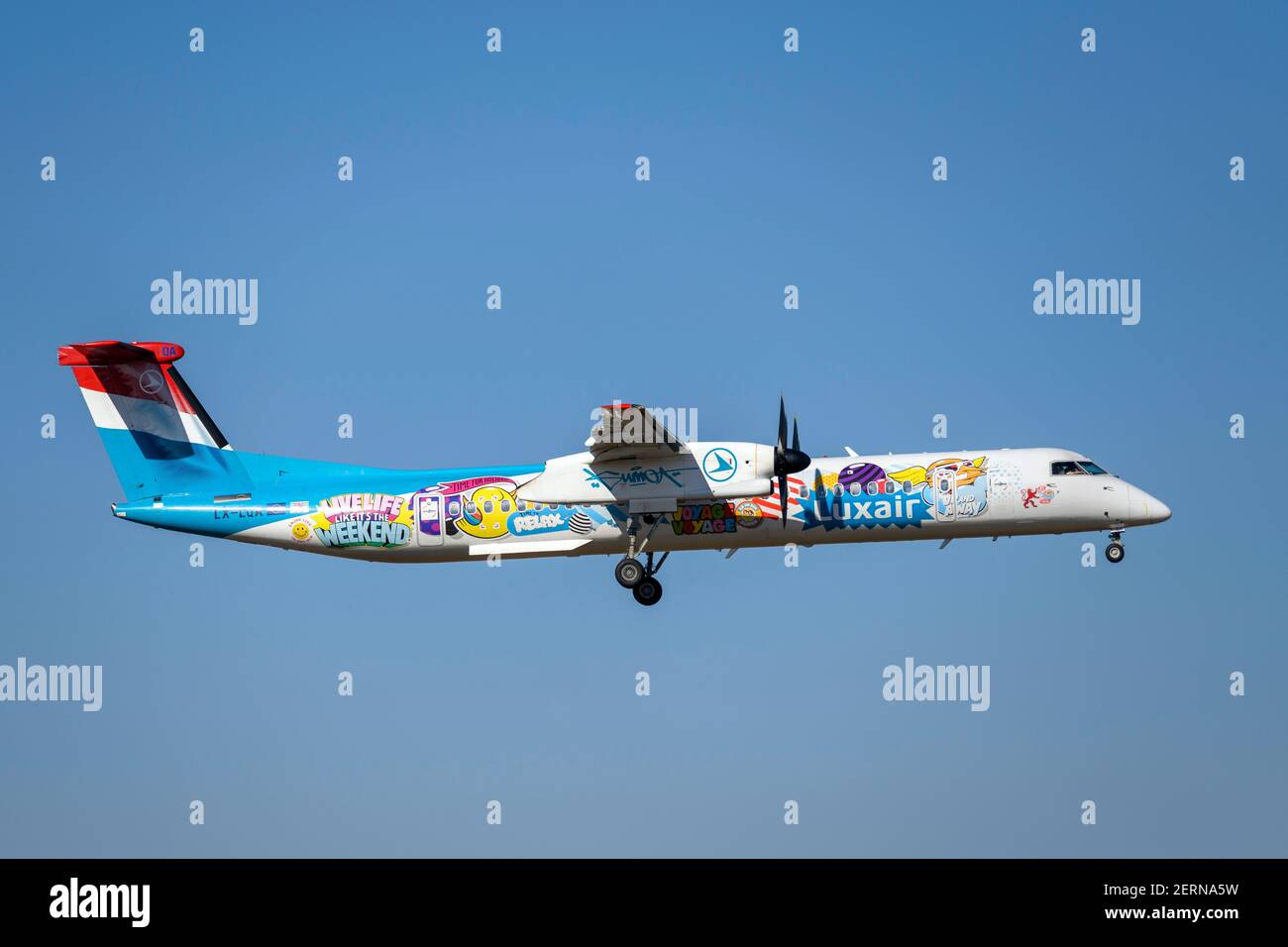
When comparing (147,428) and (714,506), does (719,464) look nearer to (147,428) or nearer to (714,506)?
(714,506)

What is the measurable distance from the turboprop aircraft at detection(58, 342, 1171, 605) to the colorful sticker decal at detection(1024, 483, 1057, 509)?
0.09 ft

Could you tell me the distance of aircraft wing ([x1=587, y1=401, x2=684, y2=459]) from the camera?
27.1 meters

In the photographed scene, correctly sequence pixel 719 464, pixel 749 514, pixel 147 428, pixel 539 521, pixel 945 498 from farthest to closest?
pixel 147 428
pixel 539 521
pixel 749 514
pixel 945 498
pixel 719 464

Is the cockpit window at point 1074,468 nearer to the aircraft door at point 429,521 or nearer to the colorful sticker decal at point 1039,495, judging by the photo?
the colorful sticker decal at point 1039,495

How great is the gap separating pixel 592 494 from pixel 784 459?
3678mm

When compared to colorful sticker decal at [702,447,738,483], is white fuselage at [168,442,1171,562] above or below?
below

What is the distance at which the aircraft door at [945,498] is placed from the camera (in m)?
29.4

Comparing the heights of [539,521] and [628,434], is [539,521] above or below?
below

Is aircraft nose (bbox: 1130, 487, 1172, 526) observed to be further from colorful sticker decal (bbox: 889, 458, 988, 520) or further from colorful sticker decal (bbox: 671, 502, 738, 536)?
colorful sticker decal (bbox: 671, 502, 738, 536)

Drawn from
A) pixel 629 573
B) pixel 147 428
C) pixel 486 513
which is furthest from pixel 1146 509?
pixel 147 428

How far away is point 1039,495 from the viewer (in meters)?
29.4

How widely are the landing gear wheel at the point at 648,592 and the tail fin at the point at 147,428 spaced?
8334mm
